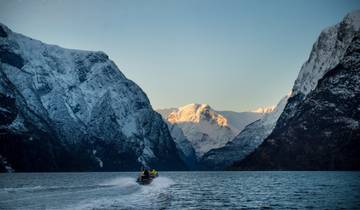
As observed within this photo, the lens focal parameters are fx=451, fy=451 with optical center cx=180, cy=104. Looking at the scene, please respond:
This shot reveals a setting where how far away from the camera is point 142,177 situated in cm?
15000

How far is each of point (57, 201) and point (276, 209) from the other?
3707 cm

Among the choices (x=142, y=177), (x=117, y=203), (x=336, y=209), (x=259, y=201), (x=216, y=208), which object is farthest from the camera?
(x=142, y=177)

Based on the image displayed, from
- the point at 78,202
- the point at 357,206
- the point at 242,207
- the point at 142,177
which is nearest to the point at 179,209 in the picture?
the point at 242,207

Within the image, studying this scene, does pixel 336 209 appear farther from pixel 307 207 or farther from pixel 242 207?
pixel 242 207

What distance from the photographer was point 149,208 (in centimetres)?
6956

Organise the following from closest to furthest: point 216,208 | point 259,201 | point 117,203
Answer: point 216,208
point 117,203
point 259,201

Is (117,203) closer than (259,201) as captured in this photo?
Yes

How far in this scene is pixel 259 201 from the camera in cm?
8156

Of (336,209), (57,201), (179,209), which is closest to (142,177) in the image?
(57,201)

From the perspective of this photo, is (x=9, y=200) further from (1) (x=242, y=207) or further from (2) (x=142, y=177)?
(2) (x=142, y=177)

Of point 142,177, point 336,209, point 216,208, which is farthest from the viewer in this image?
point 142,177

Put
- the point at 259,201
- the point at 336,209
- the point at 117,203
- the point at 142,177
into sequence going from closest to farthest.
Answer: the point at 336,209 < the point at 117,203 < the point at 259,201 < the point at 142,177

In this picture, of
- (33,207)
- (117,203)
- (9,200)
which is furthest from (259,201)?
(9,200)

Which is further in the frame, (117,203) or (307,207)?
(117,203)
